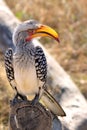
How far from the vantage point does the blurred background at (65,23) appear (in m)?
7.97

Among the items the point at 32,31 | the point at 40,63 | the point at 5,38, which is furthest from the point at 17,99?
the point at 5,38

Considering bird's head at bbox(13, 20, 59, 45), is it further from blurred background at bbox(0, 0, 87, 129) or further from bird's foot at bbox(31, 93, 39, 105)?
blurred background at bbox(0, 0, 87, 129)

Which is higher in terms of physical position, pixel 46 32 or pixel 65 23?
pixel 65 23

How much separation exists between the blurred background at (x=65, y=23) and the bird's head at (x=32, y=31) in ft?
10.3

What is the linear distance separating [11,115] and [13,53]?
Result: 24.7 inches

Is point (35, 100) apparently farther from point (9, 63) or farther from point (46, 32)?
point (46, 32)

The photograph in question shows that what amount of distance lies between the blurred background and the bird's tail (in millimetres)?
2887

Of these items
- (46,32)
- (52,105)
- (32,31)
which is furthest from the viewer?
(52,105)

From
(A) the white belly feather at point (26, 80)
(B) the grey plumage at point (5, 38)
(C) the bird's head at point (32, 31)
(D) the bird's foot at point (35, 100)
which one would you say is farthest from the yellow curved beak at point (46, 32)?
(B) the grey plumage at point (5, 38)

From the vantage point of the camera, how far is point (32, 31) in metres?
4.50

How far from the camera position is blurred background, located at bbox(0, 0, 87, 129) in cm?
797

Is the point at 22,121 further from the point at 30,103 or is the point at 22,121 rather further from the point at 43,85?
the point at 43,85

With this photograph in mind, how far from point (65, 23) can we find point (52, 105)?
14.2 ft

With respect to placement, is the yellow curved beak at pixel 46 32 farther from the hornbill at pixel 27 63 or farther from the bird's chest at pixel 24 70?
the bird's chest at pixel 24 70
